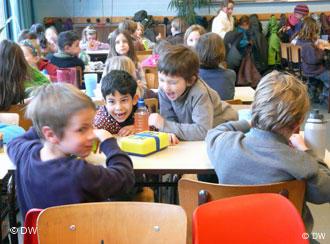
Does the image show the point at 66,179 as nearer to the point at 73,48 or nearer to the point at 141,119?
the point at 141,119

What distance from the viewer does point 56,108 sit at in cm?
150

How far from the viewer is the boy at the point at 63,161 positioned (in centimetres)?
146

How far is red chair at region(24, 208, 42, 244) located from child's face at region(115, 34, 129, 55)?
2.82 m

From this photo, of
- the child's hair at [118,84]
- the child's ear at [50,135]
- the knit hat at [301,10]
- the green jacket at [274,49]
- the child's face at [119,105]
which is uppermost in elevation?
the knit hat at [301,10]

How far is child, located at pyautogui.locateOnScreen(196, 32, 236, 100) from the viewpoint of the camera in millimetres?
3270

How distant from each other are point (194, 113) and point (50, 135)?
1.00m

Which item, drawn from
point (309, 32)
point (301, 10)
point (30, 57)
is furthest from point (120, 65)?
point (301, 10)

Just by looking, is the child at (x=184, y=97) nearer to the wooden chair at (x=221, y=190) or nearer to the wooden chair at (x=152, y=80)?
the wooden chair at (x=221, y=190)

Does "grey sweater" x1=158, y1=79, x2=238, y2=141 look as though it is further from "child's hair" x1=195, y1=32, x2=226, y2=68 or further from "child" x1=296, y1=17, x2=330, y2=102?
"child" x1=296, y1=17, x2=330, y2=102

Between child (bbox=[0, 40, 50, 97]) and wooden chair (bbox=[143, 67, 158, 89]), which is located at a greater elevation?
child (bbox=[0, 40, 50, 97])

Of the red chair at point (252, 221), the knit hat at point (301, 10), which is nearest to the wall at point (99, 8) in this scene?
the knit hat at point (301, 10)

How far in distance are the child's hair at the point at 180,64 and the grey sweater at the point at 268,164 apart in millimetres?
722

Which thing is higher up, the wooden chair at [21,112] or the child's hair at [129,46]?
the child's hair at [129,46]

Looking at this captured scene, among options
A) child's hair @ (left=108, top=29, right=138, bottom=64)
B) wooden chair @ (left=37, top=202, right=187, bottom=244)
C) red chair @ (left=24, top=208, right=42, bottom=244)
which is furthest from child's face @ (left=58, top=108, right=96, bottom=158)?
A: child's hair @ (left=108, top=29, right=138, bottom=64)
